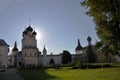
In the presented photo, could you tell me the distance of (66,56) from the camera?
101 meters

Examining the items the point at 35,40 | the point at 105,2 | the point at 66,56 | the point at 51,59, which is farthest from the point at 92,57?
the point at 105,2

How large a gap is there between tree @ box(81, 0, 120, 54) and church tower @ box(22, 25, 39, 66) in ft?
228

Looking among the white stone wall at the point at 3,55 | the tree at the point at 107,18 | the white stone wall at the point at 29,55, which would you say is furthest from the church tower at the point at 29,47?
the tree at the point at 107,18

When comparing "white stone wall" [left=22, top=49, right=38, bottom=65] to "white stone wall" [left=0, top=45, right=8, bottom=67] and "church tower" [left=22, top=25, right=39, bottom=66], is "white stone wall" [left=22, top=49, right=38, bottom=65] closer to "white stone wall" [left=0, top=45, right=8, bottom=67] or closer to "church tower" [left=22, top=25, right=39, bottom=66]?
"church tower" [left=22, top=25, right=39, bottom=66]

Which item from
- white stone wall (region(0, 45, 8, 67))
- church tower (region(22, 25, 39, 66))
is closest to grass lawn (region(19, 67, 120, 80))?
white stone wall (region(0, 45, 8, 67))

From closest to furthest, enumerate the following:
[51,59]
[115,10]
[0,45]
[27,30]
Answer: [115,10]
[0,45]
[27,30]
[51,59]

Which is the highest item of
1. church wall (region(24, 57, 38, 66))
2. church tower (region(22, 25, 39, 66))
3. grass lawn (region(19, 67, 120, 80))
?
church tower (region(22, 25, 39, 66))

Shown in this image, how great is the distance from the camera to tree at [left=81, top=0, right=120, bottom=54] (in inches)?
927

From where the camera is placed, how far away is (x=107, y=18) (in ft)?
81.1

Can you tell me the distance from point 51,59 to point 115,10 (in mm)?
91421

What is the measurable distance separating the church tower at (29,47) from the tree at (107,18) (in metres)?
69.6

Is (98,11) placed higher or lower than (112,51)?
higher

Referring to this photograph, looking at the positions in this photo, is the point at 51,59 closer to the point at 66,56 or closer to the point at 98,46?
the point at 66,56

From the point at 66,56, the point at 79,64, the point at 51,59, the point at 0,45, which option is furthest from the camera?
the point at 51,59
